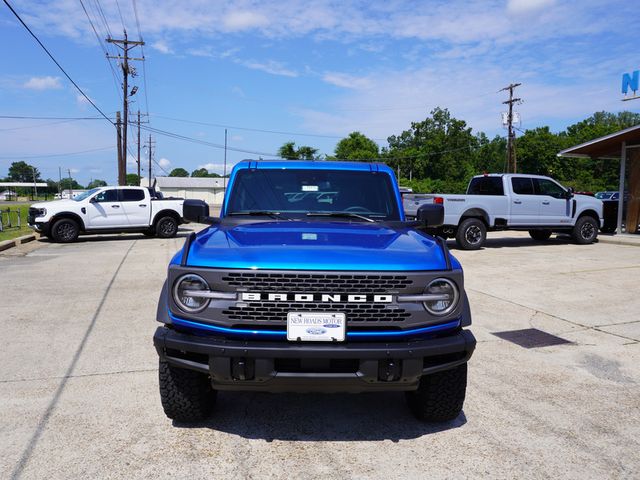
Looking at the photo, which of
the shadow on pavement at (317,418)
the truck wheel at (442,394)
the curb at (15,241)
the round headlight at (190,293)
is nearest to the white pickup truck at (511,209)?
the shadow on pavement at (317,418)

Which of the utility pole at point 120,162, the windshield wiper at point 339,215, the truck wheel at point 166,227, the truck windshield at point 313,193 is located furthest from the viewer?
the utility pole at point 120,162

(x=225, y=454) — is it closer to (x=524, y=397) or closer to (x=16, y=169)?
(x=524, y=397)

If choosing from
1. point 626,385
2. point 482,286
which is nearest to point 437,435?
point 626,385

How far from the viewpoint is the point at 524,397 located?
3998 millimetres

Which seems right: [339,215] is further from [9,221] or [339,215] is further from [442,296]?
[9,221]

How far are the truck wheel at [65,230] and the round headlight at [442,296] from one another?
1535 centimetres

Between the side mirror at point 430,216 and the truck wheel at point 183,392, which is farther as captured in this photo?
the side mirror at point 430,216

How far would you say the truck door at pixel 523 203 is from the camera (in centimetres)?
1404

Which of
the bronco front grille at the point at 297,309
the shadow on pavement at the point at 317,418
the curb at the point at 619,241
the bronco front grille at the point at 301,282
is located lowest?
the shadow on pavement at the point at 317,418

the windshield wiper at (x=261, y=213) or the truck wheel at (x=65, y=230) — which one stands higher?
the windshield wiper at (x=261, y=213)

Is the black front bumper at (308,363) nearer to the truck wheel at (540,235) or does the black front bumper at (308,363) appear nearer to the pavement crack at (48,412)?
the pavement crack at (48,412)

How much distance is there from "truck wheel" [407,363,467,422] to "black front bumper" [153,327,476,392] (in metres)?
0.45

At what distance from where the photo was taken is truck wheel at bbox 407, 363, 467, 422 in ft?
10.8

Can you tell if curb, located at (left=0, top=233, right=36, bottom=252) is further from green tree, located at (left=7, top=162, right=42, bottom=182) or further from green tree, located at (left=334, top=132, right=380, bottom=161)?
green tree, located at (left=7, top=162, right=42, bottom=182)
